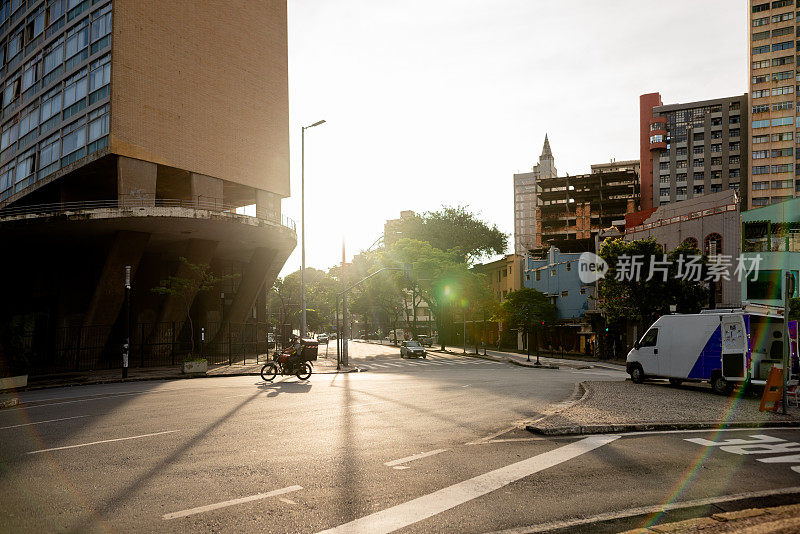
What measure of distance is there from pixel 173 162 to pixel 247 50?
12.0 m

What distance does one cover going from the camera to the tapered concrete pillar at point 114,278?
35.2 meters

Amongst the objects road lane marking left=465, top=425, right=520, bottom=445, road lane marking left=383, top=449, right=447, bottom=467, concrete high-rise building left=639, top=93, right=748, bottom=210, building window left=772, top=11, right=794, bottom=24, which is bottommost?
road lane marking left=465, top=425, right=520, bottom=445

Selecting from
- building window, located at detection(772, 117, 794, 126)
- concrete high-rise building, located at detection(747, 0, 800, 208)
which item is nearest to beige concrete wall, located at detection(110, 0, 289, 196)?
concrete high-rise building, located at detection(747, 0, 800, 208)

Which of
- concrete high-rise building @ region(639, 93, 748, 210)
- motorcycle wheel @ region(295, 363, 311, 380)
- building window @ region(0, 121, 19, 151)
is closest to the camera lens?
motorcycle wheel @ region(295, 363, 311, 380)

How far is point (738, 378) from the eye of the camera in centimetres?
1586

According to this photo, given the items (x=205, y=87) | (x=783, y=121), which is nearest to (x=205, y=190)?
(x=205, y=87)

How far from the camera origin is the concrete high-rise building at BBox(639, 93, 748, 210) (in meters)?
88.4

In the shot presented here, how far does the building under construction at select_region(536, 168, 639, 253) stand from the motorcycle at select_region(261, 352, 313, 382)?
68.4 metres

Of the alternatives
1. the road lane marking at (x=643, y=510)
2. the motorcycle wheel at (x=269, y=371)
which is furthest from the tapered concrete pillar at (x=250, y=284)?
the road lane marking at (x=643, y=510)

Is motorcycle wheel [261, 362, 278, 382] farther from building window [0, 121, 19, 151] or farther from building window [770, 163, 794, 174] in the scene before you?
building window [770, 163, 794, 174]

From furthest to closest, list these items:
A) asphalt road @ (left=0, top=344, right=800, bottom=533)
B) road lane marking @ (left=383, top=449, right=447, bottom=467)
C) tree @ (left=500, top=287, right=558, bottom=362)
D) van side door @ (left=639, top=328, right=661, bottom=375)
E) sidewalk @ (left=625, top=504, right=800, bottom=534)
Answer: tree @ (left=500, top=287, right=558, bottom=362) → van side door @ (left=639, top=328, right=661, bottom=375) → road lane marking @ (left=383, top=449, right=447, bottom=467) → asphalt road @ (left=0, top=344, right=800, bottom=533) → sidewalk @ (left=625, top=504, right=800, bottom=534)

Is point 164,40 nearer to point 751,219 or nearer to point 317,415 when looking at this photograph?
point 317,415

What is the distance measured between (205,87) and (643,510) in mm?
39793

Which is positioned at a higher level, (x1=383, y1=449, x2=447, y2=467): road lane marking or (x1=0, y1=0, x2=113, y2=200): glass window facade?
(x1=0, y1=0, x2=113, y2=200): glass window facade
